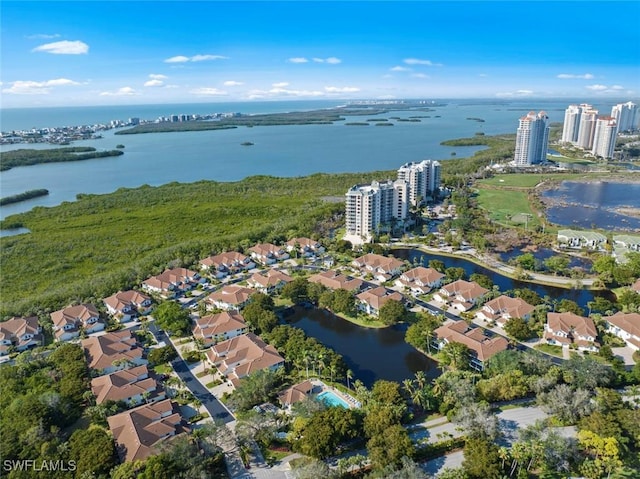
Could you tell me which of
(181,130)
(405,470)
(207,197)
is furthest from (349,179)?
(181,130)

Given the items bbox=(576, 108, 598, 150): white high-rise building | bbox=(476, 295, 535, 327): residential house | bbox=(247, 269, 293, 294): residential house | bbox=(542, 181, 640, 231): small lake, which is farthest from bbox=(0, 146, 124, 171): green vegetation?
bbox=(576, 108, 598, 150): white high-rise building

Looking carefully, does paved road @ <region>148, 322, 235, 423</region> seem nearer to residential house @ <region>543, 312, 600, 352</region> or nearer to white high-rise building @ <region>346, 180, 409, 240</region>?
residential house @ <region>543, 312, 600, 352</region>

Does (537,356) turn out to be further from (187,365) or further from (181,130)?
(181,130)

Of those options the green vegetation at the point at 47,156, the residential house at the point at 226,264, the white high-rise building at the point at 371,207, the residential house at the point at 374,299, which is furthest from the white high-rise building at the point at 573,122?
the green vegetation at the point at 47,156

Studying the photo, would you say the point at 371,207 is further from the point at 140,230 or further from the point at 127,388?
the point at 127,388

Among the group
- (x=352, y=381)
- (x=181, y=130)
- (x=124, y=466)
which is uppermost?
(x=181, y=130)
